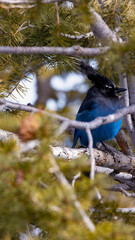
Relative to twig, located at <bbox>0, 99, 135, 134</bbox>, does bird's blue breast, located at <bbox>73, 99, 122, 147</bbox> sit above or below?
below

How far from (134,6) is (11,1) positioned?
4.56 ft

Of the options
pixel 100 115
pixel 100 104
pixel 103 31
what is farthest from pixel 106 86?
pixel 103 31

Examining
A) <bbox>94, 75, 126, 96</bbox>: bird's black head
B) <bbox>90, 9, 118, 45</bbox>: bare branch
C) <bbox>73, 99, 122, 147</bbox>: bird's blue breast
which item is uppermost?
<bbox>90, 9, 118, 45</bbox>: bare branch

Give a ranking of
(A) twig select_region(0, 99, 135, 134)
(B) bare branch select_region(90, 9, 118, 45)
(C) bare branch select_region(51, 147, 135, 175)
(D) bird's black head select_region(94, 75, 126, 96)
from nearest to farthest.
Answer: (A) twig select_region(0, 99, 135, 134), (B) bare branch select_region(90, 9, 118, 45), (C) bare branch select_region(51, 147, 135, 175), (D) bird's black head select_region(94, 75, 126, 96)

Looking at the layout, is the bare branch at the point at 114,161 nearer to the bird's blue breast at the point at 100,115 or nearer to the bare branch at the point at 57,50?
the bird's blue breast at the point at 100,115

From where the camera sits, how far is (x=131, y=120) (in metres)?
3.91

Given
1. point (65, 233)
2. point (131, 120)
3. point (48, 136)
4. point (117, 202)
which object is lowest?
point (131, 120)

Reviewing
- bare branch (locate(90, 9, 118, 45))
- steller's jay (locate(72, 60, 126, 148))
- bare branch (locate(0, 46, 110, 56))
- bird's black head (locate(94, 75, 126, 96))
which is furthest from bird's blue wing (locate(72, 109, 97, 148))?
bare branch (locate(0, 46, 110, 56))

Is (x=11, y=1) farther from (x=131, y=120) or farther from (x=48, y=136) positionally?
(x=131, y=120)

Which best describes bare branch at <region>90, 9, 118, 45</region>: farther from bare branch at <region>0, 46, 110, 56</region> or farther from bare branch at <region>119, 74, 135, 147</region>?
bare branch at <region>119, 74, 135, 147</region>

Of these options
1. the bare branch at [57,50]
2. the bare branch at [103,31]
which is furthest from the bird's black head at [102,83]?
the bare branch at [57,50]

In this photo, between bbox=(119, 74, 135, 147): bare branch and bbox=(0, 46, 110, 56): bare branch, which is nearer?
bbox=(0, 46, 110, 56): bare branch

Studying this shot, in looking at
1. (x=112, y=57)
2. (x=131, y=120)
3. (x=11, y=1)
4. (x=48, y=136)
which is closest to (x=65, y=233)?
(x=48, y=136)

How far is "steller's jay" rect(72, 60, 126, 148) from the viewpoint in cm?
384
